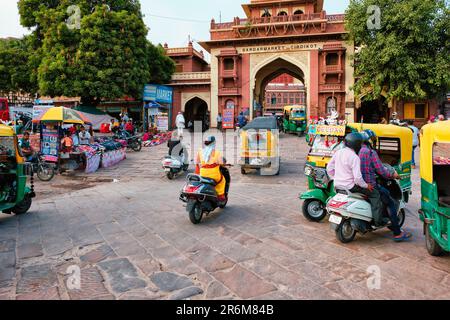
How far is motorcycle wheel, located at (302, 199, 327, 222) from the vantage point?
5398 millimetres

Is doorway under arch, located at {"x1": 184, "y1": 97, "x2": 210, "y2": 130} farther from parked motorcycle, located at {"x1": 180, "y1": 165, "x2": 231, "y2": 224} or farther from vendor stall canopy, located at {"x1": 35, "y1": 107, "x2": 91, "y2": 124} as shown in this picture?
parked motorcycle, located at {"x1": 180, "y1": 165, "x2": 231, "y2": 224}

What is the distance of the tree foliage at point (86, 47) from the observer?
2016 centimetres

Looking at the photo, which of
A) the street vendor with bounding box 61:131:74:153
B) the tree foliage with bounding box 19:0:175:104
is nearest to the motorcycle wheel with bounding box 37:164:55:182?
the street vendor with bounding box 61:131:74:153

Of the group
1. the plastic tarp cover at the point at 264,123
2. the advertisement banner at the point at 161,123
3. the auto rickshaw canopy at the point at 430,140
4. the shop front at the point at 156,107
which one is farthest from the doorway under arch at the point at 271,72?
the auto rickshaw canopy at the point at 430,140

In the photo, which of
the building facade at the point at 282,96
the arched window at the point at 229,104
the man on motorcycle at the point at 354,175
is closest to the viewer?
the man on motorcycle at the point at 354,175

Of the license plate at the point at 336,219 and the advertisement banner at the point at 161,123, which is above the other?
the advertisement banner at the point at 161,123

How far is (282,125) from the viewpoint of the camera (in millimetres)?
25109

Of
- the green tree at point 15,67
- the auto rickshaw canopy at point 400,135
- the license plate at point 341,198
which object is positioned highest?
the green tree at point 15,67

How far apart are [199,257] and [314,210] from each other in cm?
227

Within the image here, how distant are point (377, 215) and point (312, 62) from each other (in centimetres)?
2268

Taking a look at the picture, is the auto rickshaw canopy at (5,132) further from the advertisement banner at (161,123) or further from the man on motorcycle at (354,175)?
the advertisement banner at (161,123)

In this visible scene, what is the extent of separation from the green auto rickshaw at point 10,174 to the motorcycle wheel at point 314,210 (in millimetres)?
4479

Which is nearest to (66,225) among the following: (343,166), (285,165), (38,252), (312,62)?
(38,252)

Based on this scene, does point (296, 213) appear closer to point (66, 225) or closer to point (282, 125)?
point (66, 225)
